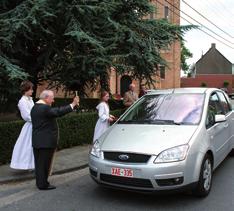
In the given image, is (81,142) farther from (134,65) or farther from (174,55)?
(174,55)

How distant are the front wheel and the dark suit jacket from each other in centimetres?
224

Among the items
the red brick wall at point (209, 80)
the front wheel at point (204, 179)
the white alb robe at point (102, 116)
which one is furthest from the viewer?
the red brick wall at point (209, 80)

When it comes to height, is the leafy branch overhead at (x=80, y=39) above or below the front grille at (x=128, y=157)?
above

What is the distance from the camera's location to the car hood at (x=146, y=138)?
5336mm

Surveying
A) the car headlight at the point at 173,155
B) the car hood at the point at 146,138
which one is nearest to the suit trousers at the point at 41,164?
the car hood at the point at 146,138

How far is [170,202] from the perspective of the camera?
18.0ft

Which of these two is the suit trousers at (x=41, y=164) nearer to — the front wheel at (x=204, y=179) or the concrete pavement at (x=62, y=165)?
the concrete pavement at (x=62, y=165)

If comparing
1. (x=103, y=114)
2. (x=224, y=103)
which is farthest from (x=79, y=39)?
(x=224, y=103)

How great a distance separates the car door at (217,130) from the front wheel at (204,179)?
17.9 inches

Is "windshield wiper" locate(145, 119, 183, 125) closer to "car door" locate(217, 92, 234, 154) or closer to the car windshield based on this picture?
the car windshield

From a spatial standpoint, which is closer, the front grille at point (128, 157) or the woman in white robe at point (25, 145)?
the front grille at point (128, 157)

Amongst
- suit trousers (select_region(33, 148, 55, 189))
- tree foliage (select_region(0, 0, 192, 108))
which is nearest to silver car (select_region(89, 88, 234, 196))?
suit trousers (select_region(33, 148, 55, 189))

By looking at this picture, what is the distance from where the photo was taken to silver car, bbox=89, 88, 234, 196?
17.0 feet

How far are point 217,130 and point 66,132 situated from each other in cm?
451
